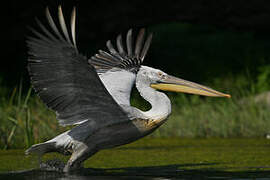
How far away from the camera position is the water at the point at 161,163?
19.4ft

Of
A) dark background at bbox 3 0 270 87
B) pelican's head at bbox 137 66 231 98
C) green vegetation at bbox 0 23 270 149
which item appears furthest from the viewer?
dark background at bbox 3 0 270 87

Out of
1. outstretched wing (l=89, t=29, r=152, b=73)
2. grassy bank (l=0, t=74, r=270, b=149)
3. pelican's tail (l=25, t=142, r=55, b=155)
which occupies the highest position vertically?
outstretched wing (l=89, t=29, r=152, b=73)

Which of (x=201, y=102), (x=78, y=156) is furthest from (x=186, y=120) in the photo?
(x=78, y=156)

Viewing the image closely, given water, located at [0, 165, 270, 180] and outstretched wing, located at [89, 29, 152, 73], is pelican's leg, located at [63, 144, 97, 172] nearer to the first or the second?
water, located at [0, 165, 270, 180]

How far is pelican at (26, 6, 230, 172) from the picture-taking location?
554 centimetres

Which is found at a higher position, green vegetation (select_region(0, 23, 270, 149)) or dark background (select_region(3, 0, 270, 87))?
dark background (select_region(3, 0, 270, 87))

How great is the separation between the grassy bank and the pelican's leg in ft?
5.67

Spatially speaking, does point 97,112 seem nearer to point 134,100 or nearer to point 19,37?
point 134,100

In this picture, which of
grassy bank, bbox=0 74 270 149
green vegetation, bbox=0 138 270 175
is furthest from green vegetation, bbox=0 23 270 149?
green vegetation, bbox=0 138 270 175

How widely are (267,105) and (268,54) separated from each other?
14.4 ft

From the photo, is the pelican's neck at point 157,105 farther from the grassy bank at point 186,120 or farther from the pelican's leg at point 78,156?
the grassy bank at point 186,120

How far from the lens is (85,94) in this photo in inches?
231

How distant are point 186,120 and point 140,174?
4.20m

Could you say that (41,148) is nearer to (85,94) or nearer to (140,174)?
(85,94)
